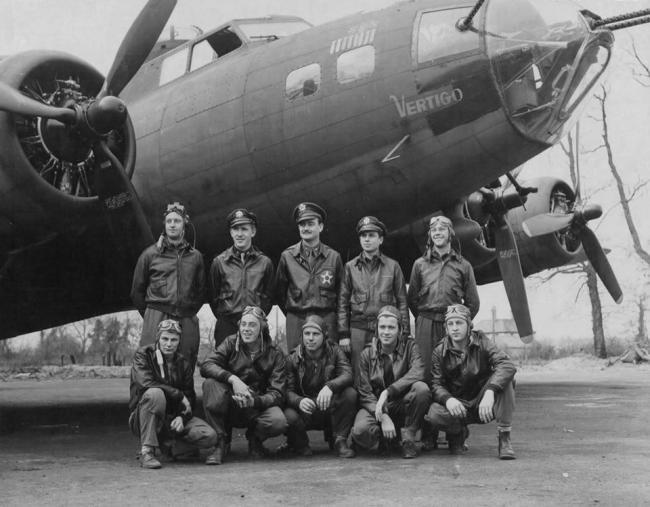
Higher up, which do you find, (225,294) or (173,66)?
(173,66)

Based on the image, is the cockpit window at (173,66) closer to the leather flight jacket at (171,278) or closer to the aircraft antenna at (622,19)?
the leather flight jacket at (171,278)

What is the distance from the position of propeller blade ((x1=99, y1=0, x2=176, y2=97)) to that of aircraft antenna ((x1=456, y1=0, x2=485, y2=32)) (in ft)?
12.2

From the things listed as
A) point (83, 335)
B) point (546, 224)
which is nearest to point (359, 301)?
point (546, 224)

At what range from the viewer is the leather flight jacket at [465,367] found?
660 centimetres

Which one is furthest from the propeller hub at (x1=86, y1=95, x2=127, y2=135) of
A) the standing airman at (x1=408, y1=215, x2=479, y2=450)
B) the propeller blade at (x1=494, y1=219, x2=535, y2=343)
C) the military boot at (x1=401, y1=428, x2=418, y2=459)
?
the propeller blade at (x1=494, y1=219, x2=535, y2=343)

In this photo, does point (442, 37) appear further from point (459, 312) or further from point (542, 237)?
point (542, 237)

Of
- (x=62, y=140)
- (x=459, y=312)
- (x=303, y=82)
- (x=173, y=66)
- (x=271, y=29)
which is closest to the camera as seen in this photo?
(x=459, y=312)

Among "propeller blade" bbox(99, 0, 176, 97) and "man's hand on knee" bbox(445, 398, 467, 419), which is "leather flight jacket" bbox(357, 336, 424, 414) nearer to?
"man's hand on knee" bbox(445, 398, 467, 419)

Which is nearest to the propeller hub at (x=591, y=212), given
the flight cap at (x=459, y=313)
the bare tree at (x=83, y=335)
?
the flight cap at (x=459, y=313)

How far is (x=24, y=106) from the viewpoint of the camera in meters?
7.72

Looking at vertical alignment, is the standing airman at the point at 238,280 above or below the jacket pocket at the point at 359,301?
above

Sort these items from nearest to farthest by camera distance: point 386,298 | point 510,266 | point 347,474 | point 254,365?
point 347,474
point 254,365
point 386,298
point 510,266

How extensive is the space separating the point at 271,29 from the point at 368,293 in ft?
15.0

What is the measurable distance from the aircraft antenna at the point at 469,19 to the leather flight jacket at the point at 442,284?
2.39 meters
